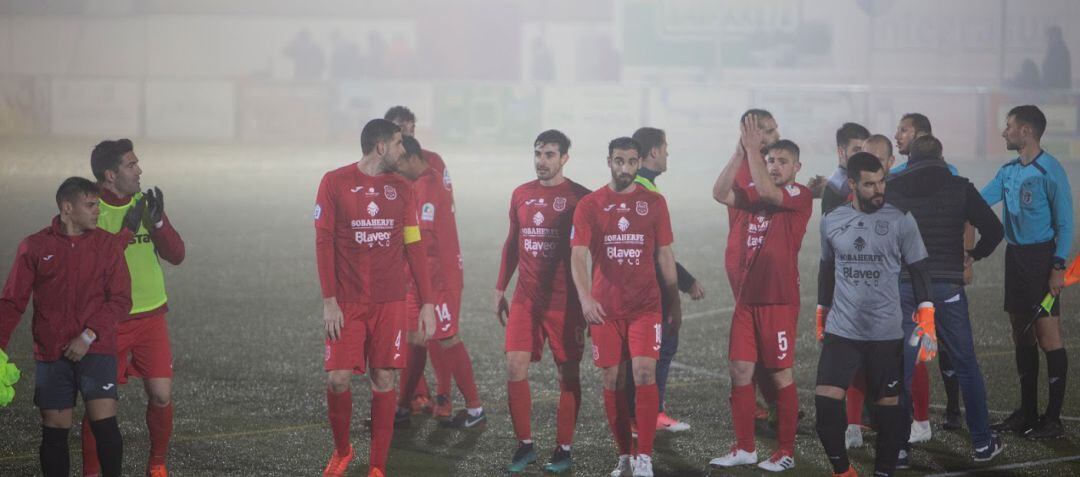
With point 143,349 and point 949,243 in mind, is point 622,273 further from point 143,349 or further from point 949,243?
point 143,349

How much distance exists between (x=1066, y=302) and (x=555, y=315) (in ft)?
27.5

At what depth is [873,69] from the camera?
40719 mm

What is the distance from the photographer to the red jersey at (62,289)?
243 inches

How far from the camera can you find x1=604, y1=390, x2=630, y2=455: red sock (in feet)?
23.3

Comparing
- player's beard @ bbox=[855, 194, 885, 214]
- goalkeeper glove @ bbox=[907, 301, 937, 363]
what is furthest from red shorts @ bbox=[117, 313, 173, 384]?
goalkeeper glove @ bbox=[907, 301, 937, 363]

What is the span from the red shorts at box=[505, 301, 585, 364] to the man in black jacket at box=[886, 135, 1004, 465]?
1.95 m

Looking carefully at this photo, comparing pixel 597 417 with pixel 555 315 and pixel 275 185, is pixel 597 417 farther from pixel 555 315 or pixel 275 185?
pixel 275 185

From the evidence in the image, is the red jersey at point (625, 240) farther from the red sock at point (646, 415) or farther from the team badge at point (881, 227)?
the team badge at point (881, 227)

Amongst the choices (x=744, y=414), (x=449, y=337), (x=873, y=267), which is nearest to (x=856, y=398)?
(x=744, y=414)

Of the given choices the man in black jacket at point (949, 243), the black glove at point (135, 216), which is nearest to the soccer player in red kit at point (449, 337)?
the black glove at point (135, 216)

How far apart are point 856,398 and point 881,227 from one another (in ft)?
5.41

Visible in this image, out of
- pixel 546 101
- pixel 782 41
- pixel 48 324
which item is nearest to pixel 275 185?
pixel 546 101

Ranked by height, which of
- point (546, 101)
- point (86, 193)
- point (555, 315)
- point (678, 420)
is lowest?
point (678, 420)

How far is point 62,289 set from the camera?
6211 millimetres
